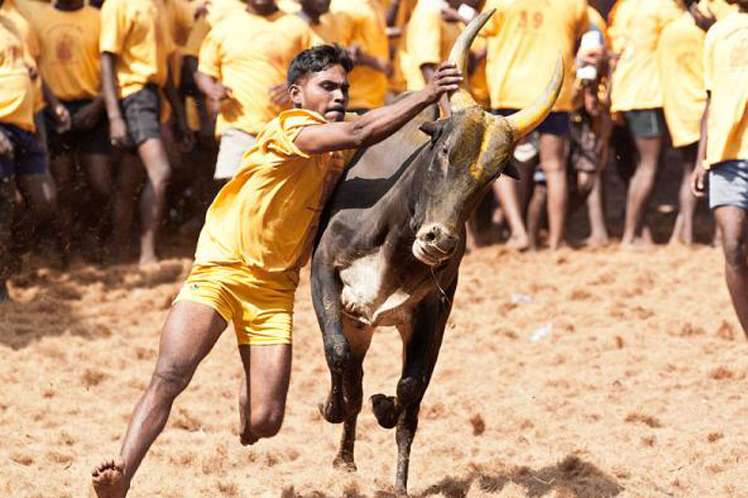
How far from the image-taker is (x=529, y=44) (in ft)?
40.3

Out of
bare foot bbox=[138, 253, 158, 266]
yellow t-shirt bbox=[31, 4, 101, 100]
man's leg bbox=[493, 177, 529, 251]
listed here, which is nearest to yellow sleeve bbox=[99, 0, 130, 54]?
yellow t-shirt bbox=[31, 4, 101, 100]

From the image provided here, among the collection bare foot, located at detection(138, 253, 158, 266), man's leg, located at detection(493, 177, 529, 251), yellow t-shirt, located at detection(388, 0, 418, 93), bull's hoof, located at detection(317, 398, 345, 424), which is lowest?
bare foot, located at detection(138, 253, 158, 266)

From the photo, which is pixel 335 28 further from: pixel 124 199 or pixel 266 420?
pixel 266 420

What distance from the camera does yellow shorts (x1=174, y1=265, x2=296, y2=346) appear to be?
693cm

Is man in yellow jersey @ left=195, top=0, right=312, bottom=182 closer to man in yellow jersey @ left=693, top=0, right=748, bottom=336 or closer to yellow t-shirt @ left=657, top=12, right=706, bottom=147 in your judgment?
yellow t-shirt @ left=657, top=12, right=706, bottom=147

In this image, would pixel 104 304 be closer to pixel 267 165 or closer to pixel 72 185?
pixel 72 185

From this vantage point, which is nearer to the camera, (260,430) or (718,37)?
(260,430)

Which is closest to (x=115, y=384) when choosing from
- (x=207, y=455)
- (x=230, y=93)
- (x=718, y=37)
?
A: (x=207, y=455)

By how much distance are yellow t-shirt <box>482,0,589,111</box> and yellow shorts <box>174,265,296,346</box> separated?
5472 mm

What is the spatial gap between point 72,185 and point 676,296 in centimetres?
448

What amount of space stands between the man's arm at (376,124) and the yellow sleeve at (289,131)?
0.04m

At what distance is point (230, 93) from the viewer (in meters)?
11.6

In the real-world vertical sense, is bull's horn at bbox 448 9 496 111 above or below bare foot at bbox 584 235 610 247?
above

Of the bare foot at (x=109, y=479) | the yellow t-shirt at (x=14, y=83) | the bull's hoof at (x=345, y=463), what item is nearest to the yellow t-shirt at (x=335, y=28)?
the yellow t-shirt at (x=14, y=83)
